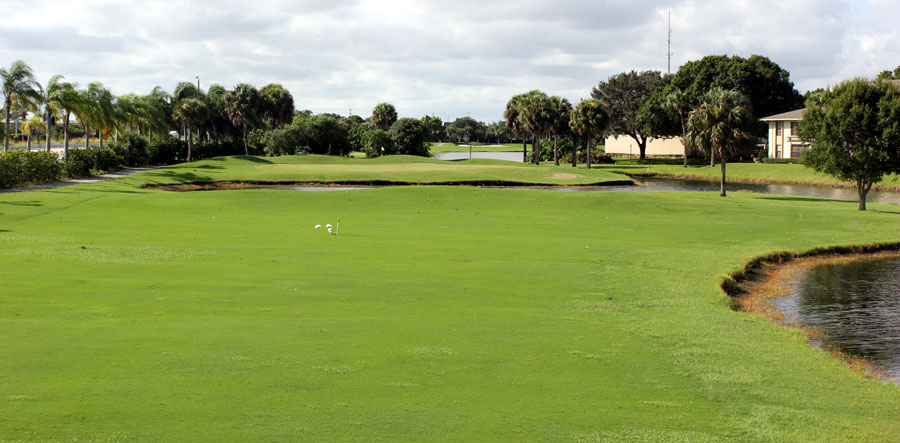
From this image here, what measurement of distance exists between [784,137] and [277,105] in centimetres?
8332

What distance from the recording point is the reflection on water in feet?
55.7

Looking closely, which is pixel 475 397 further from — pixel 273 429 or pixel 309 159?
pixel 309 159

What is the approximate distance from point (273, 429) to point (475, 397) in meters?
2.89

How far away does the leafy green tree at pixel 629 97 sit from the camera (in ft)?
415

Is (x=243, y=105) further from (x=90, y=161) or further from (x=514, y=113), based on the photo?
(x=90, y=161)

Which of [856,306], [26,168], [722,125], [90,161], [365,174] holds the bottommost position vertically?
[856,306]

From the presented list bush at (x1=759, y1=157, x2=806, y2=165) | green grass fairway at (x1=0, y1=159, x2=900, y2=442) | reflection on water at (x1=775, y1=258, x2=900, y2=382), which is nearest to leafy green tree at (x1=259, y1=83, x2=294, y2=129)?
bush at (x1=759, y1=157, x2=806, y2=165)

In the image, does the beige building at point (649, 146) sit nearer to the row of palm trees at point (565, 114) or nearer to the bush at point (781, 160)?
the row of palm trees at point (565, 114)

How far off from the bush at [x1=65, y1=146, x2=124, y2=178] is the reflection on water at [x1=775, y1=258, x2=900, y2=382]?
55148 mm

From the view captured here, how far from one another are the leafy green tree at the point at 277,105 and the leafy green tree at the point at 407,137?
2281 centimetres

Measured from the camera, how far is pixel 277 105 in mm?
130125

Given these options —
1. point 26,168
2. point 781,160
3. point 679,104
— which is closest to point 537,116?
point 679,104

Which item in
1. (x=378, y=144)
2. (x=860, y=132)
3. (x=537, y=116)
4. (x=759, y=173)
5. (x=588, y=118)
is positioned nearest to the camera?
(x=860, y=132)

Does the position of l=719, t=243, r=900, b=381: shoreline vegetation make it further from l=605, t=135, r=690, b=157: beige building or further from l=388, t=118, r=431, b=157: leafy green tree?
l=605, t=135, r=690, b=157: beige building
